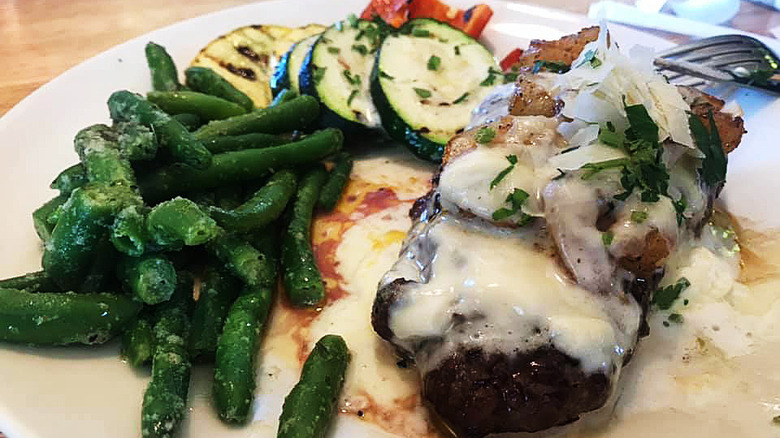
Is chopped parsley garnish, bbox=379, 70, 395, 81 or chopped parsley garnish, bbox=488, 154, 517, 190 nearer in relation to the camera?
chopped parsley garnish, bbox=488, 154, 517, 190

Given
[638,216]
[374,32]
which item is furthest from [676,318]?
[374,32]

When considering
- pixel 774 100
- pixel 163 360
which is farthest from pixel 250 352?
pixel 774 100

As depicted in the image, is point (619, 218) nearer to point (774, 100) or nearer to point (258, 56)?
point (774, 100)

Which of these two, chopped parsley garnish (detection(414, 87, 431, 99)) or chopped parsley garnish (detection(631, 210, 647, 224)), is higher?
chopped parsley garnish (detection(631, 210, 647, 224))

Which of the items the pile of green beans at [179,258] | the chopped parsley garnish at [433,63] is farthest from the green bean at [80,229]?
the chopped parsley garnish at [433,63]

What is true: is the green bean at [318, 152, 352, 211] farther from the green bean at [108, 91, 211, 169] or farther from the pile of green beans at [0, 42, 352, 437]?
the green bean at [108, 91, 211, 169]

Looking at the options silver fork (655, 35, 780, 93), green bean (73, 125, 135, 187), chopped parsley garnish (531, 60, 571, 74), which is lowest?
silver fork (655, 35, 780, 93)

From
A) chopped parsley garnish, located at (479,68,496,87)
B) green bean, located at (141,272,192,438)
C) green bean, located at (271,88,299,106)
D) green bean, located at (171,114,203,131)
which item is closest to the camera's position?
green bean, located at (141,272,192,438)

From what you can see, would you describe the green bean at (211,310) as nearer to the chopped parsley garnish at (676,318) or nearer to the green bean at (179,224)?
the green bean at (179,224)

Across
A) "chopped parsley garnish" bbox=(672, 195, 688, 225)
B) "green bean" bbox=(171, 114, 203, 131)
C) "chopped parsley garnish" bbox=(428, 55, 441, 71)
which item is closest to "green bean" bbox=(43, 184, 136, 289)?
"green bean" bbox=(171, 114, 203, 131)
